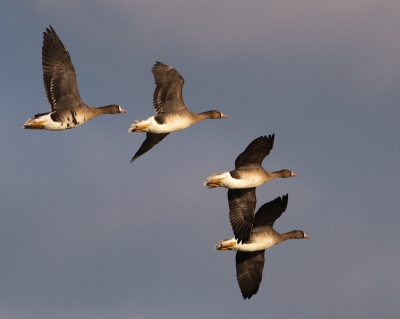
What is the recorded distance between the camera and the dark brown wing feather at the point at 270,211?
144 feet

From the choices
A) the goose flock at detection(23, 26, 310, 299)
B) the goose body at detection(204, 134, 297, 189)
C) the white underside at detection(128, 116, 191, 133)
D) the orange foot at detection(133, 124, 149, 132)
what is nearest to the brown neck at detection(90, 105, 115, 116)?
the goose flock at detection(23, 26, 310, 299)

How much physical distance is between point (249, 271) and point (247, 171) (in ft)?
13.8

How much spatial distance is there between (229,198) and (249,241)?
1738mm

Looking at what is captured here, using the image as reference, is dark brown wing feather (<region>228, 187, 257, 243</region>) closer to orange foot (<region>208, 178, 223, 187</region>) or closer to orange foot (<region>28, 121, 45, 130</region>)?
orange foot (<region>208, 178, 223, 187</region>)

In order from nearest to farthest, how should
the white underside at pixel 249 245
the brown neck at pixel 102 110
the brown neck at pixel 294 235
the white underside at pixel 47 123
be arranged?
the white underside at pixel 47 123 < the brown neck at pixel 102 110 < the white underside at pixel 249 245 < the brown neck at pixel 294 235

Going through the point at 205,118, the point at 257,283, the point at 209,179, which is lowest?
the point at 257,283

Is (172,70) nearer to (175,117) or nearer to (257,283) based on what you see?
(175,117)

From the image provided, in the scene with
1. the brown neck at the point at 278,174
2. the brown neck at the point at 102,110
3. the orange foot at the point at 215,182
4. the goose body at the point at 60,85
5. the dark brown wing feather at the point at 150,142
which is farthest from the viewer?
the dark brown wing feather at the point at 150,142

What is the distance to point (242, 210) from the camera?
1710 inches

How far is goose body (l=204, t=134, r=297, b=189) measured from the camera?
42469mm

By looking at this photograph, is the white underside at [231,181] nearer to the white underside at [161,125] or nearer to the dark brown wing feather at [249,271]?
the white underside at [161,125]

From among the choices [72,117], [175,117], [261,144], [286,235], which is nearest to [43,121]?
[72,117]

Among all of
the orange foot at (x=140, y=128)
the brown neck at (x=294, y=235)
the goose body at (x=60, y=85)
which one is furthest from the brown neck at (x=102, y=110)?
the brown neck at (x=294, y=235)

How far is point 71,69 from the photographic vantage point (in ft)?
138
